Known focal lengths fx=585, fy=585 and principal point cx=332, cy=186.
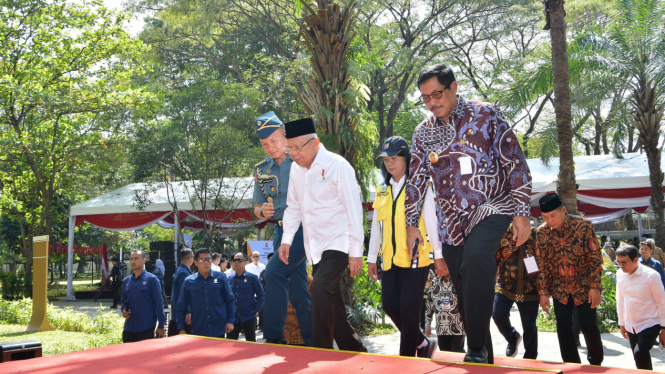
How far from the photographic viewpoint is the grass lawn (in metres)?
8.68

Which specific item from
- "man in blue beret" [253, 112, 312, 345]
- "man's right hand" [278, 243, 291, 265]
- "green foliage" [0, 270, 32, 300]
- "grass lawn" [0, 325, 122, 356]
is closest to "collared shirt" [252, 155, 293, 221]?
"man in blue beret" [253, 112, 312, 345]

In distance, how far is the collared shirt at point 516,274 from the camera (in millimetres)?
5707

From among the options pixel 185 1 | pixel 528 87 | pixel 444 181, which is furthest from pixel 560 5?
pixel 185 1

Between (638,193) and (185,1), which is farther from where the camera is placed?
(185,1)

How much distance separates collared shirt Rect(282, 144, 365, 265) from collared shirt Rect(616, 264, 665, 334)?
3.53 metres

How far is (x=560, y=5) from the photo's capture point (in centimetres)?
1067

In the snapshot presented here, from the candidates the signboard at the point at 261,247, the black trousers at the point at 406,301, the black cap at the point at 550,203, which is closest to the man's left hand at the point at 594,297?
the black cap at the point at 550,203

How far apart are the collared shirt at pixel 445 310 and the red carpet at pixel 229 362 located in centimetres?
213

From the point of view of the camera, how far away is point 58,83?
A: 15844mm

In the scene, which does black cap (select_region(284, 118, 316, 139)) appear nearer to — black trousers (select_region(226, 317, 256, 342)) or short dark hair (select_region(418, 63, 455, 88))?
short dark hair (select_region(418, 63, 455, 88))

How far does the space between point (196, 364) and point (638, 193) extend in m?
17.6

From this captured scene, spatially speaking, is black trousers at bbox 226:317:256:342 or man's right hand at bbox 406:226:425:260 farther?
black trousers at bbox 226:317:256:342

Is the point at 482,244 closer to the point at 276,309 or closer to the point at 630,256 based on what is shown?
the point at 276,309

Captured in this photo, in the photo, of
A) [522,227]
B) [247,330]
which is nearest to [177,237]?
[247,330]
